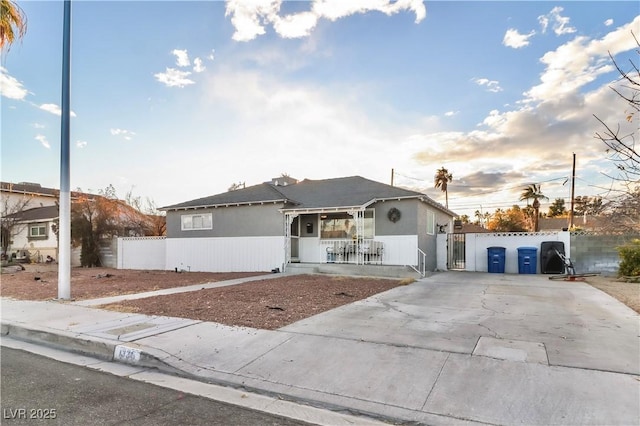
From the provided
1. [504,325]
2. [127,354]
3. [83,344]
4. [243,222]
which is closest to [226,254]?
[243,222]

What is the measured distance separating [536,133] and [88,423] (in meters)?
18.3

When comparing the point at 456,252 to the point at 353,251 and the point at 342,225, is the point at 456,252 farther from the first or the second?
the point at 342,225

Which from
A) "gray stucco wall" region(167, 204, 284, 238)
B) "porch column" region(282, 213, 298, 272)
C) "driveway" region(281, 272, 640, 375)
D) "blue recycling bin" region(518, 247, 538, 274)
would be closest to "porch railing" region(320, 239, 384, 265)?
"porch column" region(282, 213, 298, 272)

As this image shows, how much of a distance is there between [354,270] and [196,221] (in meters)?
9.25

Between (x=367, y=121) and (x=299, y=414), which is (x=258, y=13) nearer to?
(x=367, y=121)

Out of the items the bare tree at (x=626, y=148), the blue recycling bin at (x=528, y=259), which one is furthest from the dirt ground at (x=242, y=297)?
the blue recycling bin at (x=528, y=259)

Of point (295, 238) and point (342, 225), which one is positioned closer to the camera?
point (342, 225)

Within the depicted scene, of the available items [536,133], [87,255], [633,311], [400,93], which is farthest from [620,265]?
[87,255]

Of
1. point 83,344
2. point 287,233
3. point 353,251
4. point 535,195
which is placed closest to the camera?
point 83,344

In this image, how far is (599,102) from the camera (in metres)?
6.59

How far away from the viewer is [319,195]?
17734 mm

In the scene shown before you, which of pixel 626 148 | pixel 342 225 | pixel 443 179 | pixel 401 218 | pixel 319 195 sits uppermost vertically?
pixel 443 179

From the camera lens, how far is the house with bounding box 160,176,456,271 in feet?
49.6

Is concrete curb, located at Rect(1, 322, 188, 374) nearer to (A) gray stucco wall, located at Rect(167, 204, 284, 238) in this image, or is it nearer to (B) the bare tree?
(B) the bare tree
